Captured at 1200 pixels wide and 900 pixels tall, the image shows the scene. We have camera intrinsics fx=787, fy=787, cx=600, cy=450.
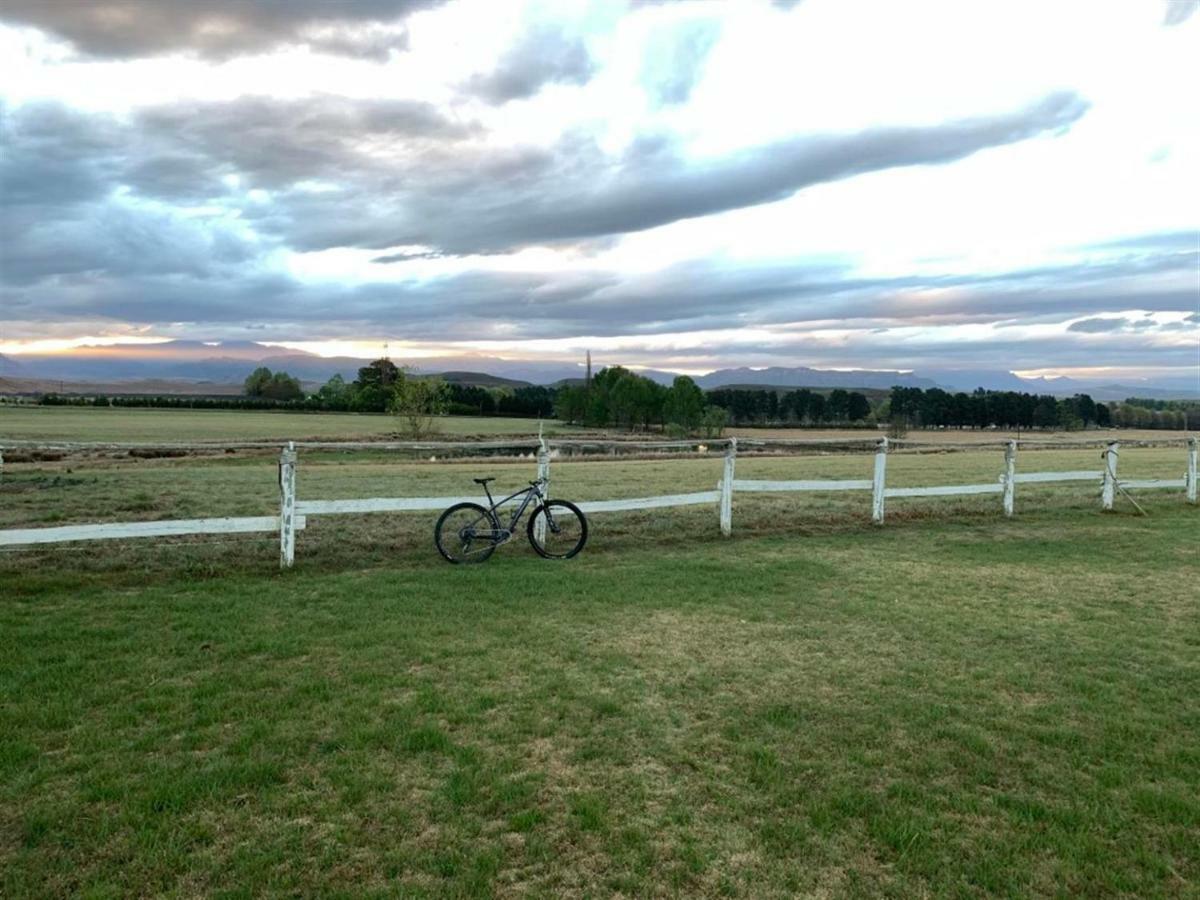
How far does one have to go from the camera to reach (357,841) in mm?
3309

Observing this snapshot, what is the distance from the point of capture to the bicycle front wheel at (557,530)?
9.45 m

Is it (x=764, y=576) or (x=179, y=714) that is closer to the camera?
(x=179, y=714)

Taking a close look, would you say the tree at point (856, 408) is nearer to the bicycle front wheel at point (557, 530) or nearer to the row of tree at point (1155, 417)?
the row of tree at point (1155, 417)

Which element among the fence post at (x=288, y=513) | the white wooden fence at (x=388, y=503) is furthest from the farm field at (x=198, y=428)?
the fence post at (x=288, y=513)

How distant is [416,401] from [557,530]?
4622 centimetres

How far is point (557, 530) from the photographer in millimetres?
9594

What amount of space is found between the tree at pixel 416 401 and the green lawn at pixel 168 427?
1.51 metres

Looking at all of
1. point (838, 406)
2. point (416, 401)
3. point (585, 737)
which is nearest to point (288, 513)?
point (585, 737)

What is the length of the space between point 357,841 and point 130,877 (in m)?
0.84

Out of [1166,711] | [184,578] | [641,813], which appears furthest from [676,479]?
[641,813]

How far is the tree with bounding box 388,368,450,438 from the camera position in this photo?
53.5 meters

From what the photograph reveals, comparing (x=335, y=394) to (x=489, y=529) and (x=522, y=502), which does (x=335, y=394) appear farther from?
(x=489, y=529)

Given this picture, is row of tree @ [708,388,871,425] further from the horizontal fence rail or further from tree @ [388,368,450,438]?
the horizontal fence rail

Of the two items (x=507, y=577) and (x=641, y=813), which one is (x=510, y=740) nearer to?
(x=641, y=813)
